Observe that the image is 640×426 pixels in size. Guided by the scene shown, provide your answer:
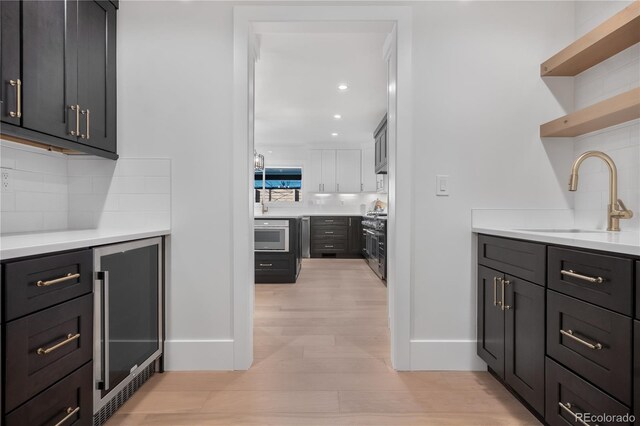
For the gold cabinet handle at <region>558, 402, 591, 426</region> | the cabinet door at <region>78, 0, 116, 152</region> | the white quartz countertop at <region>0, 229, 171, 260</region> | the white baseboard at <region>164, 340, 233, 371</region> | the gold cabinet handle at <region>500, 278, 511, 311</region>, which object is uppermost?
the cabinet door at <region>78, 0, 116, 152</region>

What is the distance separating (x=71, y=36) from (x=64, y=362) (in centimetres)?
147

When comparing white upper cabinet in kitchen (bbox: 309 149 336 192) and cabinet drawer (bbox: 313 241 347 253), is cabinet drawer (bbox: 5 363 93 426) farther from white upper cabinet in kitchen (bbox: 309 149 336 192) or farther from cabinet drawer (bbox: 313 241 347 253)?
white upper cabinet in kitchen (bbox: 309 149 336 192)

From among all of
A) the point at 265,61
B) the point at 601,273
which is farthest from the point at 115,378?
the point at 265,61

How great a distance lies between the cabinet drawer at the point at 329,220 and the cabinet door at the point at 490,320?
5130mm

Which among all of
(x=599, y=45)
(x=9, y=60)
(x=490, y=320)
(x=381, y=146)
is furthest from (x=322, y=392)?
(x=381, y=146)

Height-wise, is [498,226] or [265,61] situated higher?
[265,61]

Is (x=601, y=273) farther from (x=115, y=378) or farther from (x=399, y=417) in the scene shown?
(x=115, y=378)

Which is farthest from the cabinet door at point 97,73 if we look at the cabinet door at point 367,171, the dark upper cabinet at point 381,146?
the cabinet door at point 367,171

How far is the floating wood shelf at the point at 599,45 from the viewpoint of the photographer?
1.49 m

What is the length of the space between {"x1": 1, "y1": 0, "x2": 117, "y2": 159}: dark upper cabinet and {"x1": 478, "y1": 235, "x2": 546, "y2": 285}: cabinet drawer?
7.22 feet

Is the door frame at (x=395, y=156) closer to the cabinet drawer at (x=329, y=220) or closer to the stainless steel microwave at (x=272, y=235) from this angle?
the stainless steel microwave at (x=272, y=235)

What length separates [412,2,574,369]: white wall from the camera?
198cm

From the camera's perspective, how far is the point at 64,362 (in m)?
1.17

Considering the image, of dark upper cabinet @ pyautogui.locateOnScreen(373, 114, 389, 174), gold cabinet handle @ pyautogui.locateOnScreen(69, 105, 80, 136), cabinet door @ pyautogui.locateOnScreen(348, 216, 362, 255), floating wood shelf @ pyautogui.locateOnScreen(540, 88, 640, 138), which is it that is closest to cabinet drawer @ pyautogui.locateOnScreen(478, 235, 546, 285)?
floating wood shelf @ pyautogui.locateOnScreen(540, 88, 640, 138)
